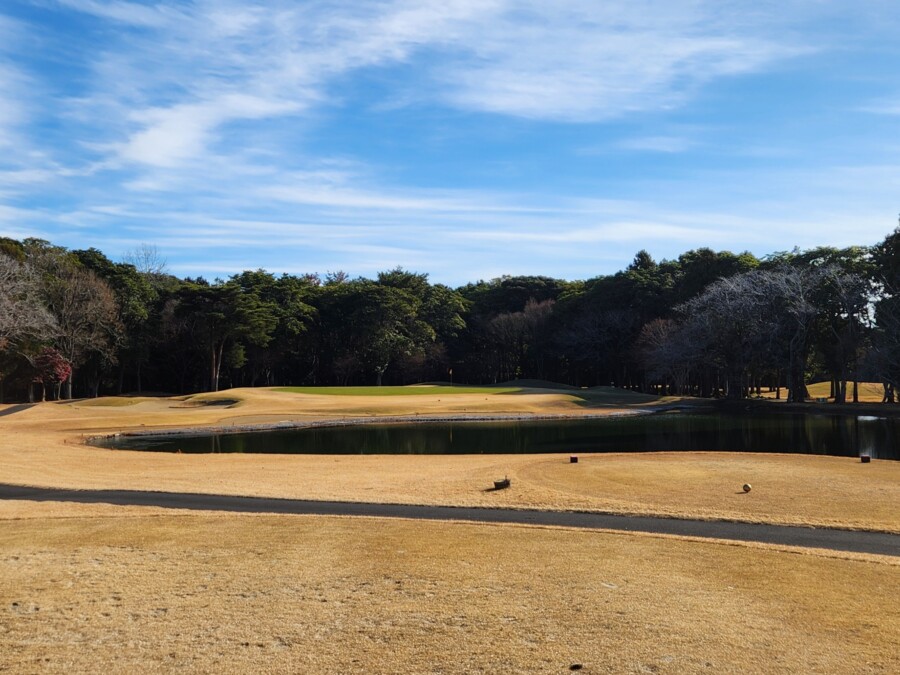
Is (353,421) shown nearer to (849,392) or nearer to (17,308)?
(17,308)

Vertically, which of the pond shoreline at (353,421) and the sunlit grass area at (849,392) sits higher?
the sunlit grass area at (849,392)

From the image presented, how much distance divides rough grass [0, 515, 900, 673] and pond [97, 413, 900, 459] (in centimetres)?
2198

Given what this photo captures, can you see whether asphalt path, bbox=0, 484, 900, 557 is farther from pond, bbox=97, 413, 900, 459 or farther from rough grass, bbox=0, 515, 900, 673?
pond, bbox=97, 413, 900, 459

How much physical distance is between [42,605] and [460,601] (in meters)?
5.18

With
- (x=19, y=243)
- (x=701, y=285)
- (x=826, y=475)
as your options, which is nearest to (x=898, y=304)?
(x=701, y=285)

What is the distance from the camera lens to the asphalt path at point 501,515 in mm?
13102

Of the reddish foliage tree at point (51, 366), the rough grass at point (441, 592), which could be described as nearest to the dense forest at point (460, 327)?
the reddish foliage tree at point (51, 366)

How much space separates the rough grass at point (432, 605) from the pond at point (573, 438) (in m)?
22.0

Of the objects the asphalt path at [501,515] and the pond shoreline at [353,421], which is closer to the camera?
the asphalt path at [501,515]

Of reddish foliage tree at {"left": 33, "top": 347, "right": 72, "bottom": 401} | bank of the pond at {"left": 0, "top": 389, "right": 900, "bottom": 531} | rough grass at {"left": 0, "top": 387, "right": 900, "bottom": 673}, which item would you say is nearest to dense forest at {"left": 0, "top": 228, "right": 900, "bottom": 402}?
reddish foliage tree at {"left": 33, "top": 347, "right": 72, "bottom": 401}

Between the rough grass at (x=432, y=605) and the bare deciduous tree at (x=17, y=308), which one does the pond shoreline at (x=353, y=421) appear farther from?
the rough grass at (x=432, y=605)

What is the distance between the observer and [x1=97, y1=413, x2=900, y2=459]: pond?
112 ft

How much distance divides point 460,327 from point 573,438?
2133 inches

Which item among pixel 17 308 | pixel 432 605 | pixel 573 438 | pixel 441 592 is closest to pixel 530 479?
pixel 441 592
